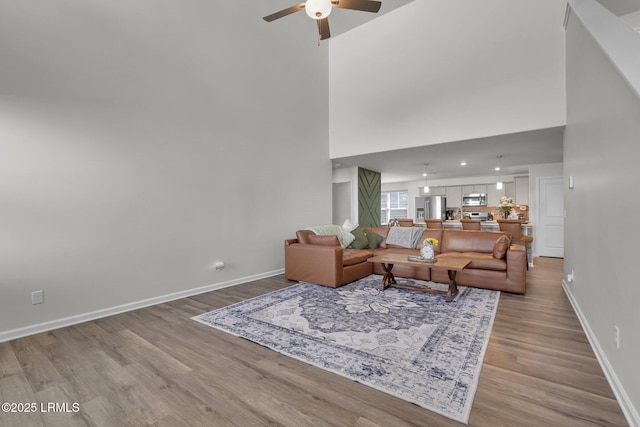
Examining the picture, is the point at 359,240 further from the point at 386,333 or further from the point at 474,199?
the point at 474,199

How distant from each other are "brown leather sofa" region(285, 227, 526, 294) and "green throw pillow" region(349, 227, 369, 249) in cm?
21

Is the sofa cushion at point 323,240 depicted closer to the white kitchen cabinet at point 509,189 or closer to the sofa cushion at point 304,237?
the sofa cushion at point 304,237

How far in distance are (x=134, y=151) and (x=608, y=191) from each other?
448 cm

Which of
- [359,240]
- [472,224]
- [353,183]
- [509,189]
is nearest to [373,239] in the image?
[359,240]

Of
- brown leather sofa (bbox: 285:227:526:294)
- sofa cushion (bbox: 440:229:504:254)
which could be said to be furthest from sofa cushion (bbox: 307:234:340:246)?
sofa cushion (bbox: 440:229:504:254)

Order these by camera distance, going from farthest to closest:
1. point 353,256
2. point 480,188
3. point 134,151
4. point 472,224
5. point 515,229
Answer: point 480,188 → point 472,224 → point 515,229 → point 353,256 → point 134,151

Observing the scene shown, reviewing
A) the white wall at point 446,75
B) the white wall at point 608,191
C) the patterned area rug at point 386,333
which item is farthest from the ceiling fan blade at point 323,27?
the patterned area rug at point 386,333

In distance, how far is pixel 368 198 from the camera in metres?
8.47

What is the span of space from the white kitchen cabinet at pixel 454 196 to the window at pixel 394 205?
5.41 feet

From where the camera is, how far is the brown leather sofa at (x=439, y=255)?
13.0ft

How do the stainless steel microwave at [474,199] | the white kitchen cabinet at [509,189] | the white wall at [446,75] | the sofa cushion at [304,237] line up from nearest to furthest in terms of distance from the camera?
the white wall at [446,75] → the sofa cushion at [304,237] → the white kitchen cabinet at [509,189] → the stainless steel microwave at [474,199]

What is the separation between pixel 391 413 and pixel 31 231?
3509 millimetres

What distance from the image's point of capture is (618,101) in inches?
68.3

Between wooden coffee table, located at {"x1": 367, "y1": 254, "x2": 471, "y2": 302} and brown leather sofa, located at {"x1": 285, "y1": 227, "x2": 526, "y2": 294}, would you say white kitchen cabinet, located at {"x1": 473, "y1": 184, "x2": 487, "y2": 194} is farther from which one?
wooden coffee table, located at {"x1": 367, "y1": 254, "x2": 471, "y2": 302}
